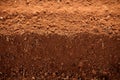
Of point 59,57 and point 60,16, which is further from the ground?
point 60,16

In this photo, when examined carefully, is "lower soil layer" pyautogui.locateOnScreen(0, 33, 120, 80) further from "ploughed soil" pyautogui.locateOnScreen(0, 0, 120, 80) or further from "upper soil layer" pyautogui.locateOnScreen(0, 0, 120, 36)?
"upper soil layer" pyautogui.locateOnScreen(0, 0, 120, 36)

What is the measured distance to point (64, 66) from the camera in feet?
10.4

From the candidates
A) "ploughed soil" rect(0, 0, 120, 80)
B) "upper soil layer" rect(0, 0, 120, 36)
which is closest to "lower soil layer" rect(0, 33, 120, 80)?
"ploughed soil" rect(0, 0, 120, 80)

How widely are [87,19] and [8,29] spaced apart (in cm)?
125

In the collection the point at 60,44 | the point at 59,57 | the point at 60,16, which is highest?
the point at 60,16

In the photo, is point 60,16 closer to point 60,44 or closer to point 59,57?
point 60,44

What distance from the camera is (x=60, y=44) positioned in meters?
3.07

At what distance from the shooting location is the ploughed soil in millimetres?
3061

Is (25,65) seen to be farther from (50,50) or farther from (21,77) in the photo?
(50,50)

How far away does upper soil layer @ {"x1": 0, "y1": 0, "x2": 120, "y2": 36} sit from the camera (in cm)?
310

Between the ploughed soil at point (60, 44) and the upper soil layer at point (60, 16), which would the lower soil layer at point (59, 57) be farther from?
the upper soil layer at point (60, 16)

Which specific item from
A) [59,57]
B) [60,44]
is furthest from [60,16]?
[59,57]

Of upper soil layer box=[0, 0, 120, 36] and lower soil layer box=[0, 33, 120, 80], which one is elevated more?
upper soil layer box=[0, 0, 120, 36]

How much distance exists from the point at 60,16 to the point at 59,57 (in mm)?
660
